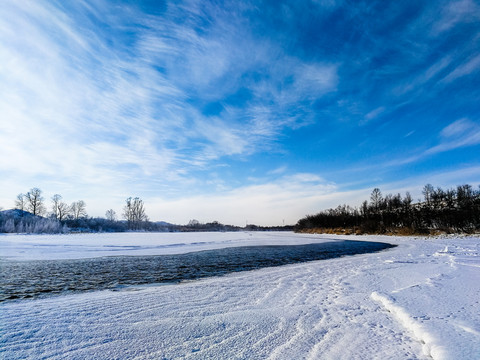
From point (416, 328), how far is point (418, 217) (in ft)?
183

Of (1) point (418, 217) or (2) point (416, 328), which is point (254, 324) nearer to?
(2) point (416, 328)

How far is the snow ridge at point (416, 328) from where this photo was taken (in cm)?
230

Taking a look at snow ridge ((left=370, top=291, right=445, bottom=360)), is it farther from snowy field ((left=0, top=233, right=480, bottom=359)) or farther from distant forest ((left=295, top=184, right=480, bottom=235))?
distant forest ((left=295, top=184, right=480, bottom=235))

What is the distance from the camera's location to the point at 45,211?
247ft

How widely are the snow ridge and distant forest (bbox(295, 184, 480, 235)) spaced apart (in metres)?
37.9

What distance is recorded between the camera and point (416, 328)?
285 centimetres

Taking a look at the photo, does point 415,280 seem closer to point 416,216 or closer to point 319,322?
point 319,322

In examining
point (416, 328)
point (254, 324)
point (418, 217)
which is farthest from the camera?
point (418, 217)

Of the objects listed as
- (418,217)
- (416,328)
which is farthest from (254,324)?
(418,217)

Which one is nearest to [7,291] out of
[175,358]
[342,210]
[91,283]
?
[91,283]

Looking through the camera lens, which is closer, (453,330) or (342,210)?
(453,330)

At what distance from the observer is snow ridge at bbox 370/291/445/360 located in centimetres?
230

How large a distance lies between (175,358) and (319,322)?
192cm

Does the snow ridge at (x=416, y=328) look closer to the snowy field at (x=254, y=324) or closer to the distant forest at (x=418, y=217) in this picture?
the snowy field at (x=254, y=324)
